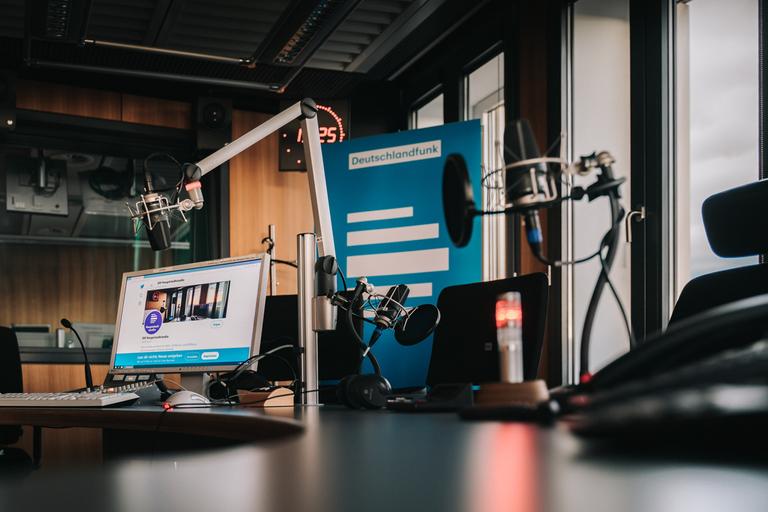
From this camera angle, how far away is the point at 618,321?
149 inches

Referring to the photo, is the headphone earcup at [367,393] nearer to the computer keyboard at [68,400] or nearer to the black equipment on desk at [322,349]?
the computer keyboard at [68,400]

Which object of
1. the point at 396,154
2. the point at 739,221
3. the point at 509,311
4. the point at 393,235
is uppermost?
the point at 396,154

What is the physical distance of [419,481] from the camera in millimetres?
526

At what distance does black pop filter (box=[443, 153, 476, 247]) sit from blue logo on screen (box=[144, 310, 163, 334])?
1.51 metres

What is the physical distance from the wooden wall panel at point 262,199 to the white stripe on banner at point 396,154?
4.27 ft

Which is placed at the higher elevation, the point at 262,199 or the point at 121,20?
the point at 121,20

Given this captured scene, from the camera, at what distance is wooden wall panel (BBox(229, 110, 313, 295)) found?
589cm

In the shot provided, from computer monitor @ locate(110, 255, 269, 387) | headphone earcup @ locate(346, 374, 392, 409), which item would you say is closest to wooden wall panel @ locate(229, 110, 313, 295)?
computer monitor @ locate(110, 255, 269, 387)

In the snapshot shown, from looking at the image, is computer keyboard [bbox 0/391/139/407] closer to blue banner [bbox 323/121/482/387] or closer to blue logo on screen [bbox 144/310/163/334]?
blue logo on screen [bbox 144/310/163/334]

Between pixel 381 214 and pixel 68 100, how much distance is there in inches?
95.9

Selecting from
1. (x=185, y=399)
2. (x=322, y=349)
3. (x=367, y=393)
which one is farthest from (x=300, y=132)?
(x=367, y=393)

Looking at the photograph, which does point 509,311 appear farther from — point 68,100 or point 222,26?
point 68,100

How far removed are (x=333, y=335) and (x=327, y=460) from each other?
2096 mm

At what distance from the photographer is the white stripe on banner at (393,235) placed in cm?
443
